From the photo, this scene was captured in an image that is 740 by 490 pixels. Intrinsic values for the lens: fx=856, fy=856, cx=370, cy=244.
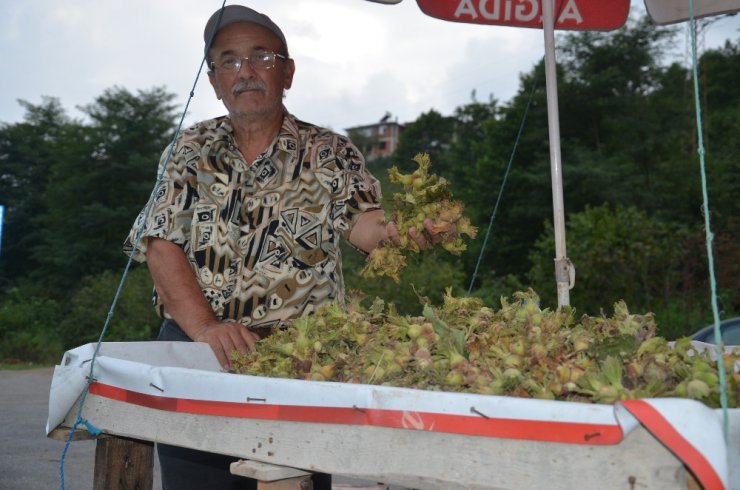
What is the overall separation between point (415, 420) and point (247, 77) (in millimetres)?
1868

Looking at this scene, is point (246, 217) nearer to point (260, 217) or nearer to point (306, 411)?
point (260, 217)

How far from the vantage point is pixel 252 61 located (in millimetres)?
3344

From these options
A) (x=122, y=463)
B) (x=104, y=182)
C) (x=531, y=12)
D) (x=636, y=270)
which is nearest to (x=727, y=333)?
(x=531, y=12)

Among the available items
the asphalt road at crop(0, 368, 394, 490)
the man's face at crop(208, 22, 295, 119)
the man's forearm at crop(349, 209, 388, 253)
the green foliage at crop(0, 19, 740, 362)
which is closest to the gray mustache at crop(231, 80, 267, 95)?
the man's face at crop(208, 22, 295, 119)

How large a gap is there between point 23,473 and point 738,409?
6443mm

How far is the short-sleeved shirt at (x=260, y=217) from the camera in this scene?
312 centimetres

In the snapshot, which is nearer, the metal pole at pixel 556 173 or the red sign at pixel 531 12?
the metal pole at pixel 556 173

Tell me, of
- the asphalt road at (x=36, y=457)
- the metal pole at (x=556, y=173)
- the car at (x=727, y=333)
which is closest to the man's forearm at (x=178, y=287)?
the metal pole at (x=556, y=173)

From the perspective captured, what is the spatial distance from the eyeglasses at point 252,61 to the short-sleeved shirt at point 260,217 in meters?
0.22

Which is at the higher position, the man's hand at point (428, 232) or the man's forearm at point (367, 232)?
the man's forearm at point (367, 232)

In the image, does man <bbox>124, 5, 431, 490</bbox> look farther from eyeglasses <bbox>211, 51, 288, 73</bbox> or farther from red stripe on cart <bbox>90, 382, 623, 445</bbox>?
red stripe on cart <bbox>90, 382, 623, 445</bbox>

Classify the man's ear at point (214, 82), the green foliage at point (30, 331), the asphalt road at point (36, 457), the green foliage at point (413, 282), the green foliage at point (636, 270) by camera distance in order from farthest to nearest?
1. the green foliage at point (30, 331)
2. the green foliage at point (413, 282)
3. the green foliage at point (636, 270)
4. the asphalt road at point (36, 457)
5. the man's ear at point (214, 82)

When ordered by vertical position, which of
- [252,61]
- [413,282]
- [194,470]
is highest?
[252,61]

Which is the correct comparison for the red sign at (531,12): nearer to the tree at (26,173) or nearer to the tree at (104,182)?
the tree at (104,182)
